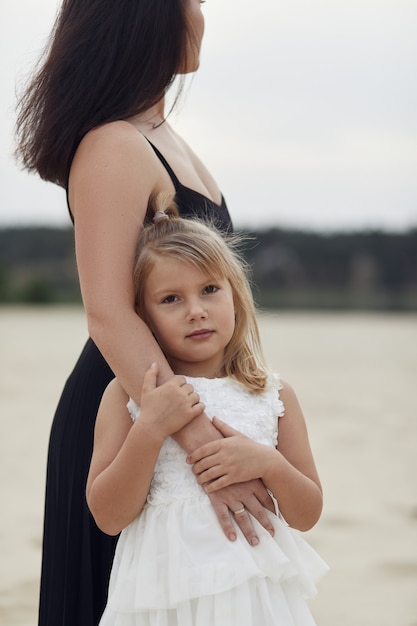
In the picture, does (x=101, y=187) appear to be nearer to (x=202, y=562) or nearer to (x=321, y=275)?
(x=202, y=562)

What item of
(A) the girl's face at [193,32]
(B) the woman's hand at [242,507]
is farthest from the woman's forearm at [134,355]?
(A) the girl's face at [193,32]

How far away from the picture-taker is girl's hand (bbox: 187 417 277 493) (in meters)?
2.08

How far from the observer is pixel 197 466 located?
2100 mm

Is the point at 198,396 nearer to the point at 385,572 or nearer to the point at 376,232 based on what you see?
the point at 385,572

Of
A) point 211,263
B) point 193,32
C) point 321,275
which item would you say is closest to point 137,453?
point 211,263

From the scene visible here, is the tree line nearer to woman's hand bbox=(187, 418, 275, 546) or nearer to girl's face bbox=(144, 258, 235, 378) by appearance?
girl's face bbox=(144, 258, 235, 378)

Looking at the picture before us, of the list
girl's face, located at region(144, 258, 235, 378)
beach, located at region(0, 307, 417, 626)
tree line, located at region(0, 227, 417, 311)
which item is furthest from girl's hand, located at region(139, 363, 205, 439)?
tree line, located at region(0, 227, 417, 311)

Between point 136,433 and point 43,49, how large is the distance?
1130mm

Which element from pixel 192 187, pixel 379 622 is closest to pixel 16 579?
pixel 379 622

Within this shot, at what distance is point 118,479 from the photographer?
207 centimetres

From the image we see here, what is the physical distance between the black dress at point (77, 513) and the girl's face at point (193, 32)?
0.27 m

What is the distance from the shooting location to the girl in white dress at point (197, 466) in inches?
80.5

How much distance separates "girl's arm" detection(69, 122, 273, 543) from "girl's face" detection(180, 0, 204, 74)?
0.90ft

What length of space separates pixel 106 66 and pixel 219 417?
0.92 metres
